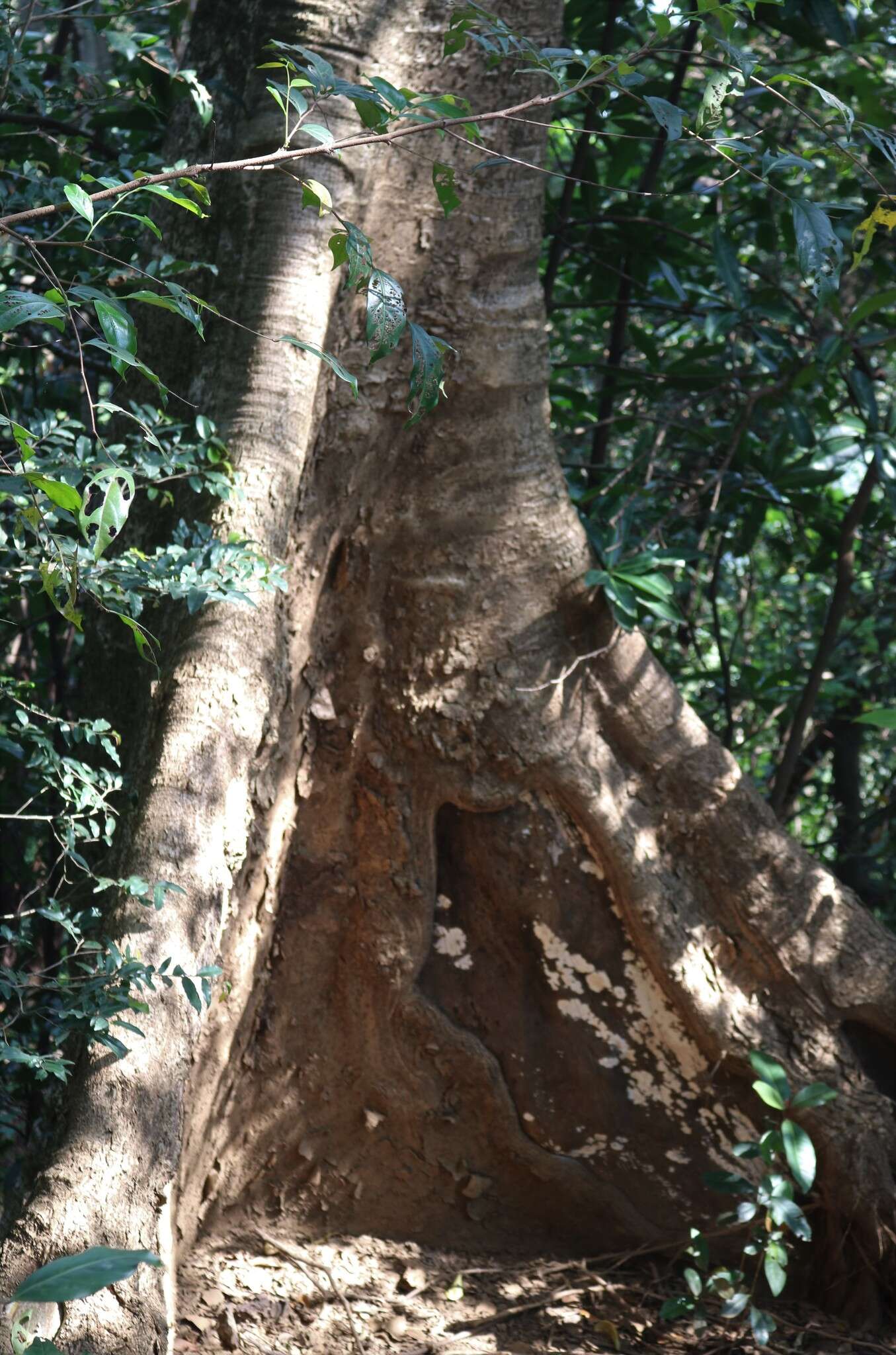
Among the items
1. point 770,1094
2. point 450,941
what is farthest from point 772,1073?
point 450,941

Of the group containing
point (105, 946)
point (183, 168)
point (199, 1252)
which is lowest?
point (199, 1252)

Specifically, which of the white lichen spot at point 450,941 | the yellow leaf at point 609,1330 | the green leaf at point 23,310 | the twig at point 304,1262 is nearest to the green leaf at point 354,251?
the green leaf at point 23,310

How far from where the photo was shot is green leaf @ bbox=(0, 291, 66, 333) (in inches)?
40.0

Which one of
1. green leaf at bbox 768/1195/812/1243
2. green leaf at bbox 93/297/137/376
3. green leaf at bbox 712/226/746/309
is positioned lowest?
green leaf at bbox 768/1195/812/1243

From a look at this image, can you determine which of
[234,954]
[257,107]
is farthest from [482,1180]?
[257,107]

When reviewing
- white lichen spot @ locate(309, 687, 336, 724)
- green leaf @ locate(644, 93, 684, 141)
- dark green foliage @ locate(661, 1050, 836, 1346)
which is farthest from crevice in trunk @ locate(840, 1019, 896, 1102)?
green leaf @ locate(644, 93, 684, 141)

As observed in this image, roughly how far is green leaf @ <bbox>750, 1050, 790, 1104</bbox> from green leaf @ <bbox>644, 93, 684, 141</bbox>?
172cm

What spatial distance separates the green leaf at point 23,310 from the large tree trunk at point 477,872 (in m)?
1.00

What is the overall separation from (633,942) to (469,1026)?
1.31ft

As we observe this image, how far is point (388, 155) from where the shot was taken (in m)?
2.22

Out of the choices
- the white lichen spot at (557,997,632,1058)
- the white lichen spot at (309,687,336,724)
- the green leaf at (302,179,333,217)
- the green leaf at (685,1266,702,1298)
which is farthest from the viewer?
the white lichen spot at (557,997,632,1058)

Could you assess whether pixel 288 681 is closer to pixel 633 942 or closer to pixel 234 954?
pixel 234 954

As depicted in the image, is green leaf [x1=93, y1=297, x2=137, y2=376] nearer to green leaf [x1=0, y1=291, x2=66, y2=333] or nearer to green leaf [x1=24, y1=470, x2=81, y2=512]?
green leaf [x1=0, y1=291, x2=66, y2=333]

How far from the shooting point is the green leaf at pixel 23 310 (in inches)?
40.0
